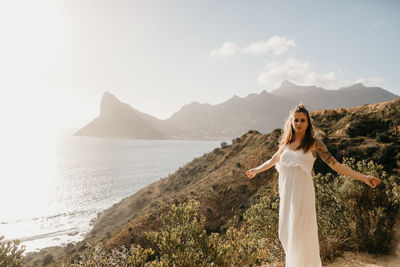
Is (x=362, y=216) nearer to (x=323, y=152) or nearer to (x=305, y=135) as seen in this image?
(x=323, y=152)

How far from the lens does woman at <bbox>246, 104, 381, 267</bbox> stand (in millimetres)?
2621

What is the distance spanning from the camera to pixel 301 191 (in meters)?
2.63

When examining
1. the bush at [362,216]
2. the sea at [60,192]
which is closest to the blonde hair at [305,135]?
the bush at [362,216]

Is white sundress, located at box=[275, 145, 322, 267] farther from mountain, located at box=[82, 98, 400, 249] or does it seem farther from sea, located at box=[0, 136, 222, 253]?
sea, located at box=[0, 136, 222, 253]

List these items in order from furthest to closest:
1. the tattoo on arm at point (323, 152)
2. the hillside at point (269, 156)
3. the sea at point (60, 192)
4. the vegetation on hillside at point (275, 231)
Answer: the sea at point (60, 192)
the hillside at point (269, 156)
the vegetation on hillside at point (275, 231)
the tattoo on arm at point (323, 152)

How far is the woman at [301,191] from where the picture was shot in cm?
262

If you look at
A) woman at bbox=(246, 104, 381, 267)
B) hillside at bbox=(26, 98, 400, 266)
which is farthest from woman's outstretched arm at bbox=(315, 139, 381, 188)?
hillside at bbox=(26, 98, 400, 266)

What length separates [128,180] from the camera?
249 feet

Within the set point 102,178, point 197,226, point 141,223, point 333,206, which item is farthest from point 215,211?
point 102,178

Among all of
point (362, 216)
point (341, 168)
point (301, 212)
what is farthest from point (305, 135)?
point (362, 216)

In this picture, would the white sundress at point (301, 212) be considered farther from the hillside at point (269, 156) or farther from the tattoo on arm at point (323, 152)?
the hillside at point (269, 156)

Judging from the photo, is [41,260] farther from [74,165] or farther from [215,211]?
[74,165]

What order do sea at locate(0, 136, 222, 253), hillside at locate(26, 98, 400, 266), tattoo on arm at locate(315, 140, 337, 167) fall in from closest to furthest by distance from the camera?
tattoo on arm at locate(315, 140, 337, 167), hillside at locate(26, 98, 400, 266), sea at locate(0, 136, 222, 253)

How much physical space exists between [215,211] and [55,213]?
144 ft
